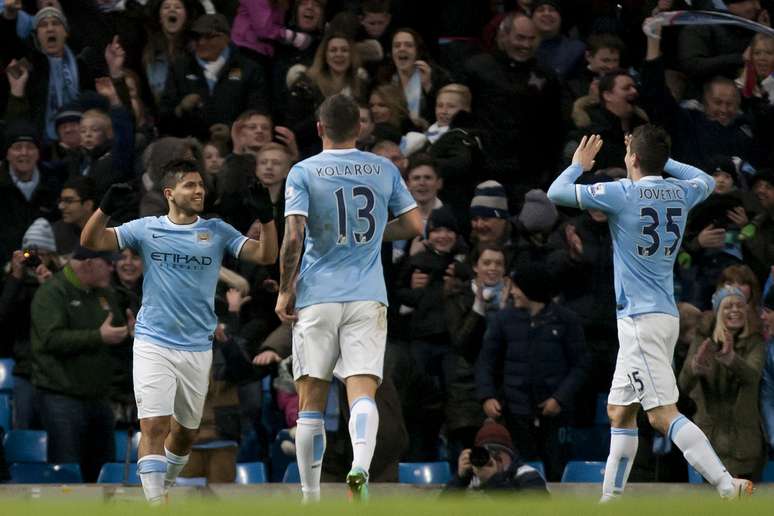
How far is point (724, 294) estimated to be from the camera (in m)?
13.9

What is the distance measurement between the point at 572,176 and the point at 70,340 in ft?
15.4

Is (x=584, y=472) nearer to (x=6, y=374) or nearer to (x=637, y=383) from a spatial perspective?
(x=637, y=383)

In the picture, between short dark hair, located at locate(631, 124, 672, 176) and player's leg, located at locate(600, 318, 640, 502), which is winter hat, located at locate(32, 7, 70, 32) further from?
player's leg, located at locate(600, 318, 640, 502)

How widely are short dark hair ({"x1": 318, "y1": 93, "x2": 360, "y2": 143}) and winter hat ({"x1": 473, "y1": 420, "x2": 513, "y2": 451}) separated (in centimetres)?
284

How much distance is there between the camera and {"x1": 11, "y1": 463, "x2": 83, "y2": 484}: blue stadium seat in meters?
14.2

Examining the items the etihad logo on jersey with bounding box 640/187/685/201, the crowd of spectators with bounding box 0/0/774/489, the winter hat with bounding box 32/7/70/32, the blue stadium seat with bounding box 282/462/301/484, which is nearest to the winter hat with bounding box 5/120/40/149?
the crowd of spectators with bounding box 0/0/774/489

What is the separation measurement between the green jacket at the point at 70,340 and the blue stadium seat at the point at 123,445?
44 cm

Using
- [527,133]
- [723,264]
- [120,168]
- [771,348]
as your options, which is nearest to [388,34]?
[527,133]

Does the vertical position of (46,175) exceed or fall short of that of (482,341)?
it exceeds it

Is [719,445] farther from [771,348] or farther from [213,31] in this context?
[213,31]

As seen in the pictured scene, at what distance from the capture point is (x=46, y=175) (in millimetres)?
16594

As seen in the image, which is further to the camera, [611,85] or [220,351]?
[611,85]

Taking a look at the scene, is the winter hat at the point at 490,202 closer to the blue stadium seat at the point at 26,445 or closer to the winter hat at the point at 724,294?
the winter hat at the point at 724,294

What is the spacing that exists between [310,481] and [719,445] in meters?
4.23
